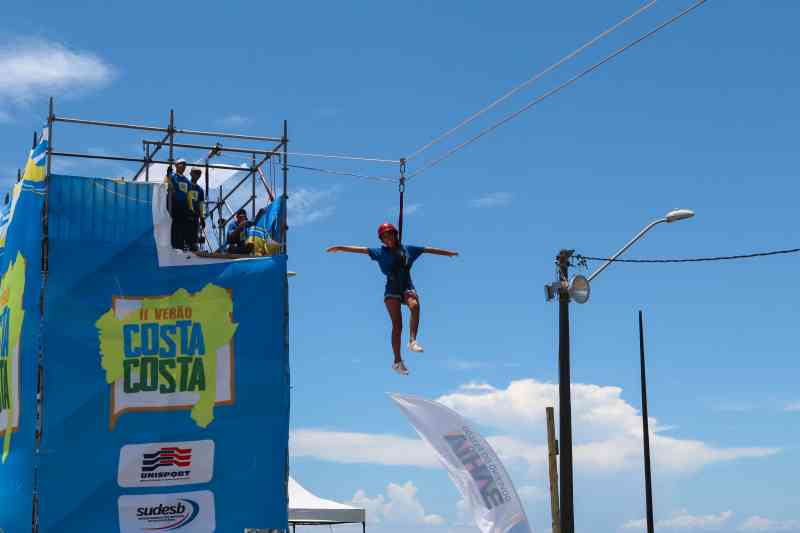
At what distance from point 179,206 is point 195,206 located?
0.39 meters

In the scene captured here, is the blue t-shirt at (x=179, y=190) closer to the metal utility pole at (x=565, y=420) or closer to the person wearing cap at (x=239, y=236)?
the person wearing cap at (x=239, y=236)

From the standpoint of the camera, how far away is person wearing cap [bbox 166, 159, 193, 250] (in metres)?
22.1

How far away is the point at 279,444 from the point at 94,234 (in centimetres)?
546

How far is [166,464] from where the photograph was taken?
21.8m

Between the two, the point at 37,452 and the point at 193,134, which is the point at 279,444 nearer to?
A: the point at 37,452

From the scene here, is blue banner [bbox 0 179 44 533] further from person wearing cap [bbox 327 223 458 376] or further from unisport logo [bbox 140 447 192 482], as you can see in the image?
person wearing cap [bbox 327 223 458 376]

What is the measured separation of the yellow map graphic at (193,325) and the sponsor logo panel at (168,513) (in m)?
1.46

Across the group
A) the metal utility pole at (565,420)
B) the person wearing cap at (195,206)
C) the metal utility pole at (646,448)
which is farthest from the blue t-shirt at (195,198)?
the metal utility pole at (646,448)

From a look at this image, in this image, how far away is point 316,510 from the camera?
31000mm

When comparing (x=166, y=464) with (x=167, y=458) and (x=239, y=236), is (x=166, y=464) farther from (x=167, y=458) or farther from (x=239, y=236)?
(x=239, y=236)

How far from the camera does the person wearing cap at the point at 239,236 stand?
76.9 ft

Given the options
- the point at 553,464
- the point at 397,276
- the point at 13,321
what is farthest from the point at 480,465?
the point at 13,321

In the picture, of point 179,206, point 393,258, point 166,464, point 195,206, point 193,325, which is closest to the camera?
point 393,258

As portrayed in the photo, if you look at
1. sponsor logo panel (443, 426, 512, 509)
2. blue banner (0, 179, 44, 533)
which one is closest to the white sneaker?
sponsor logo panel (443, 426, 512, 509)
